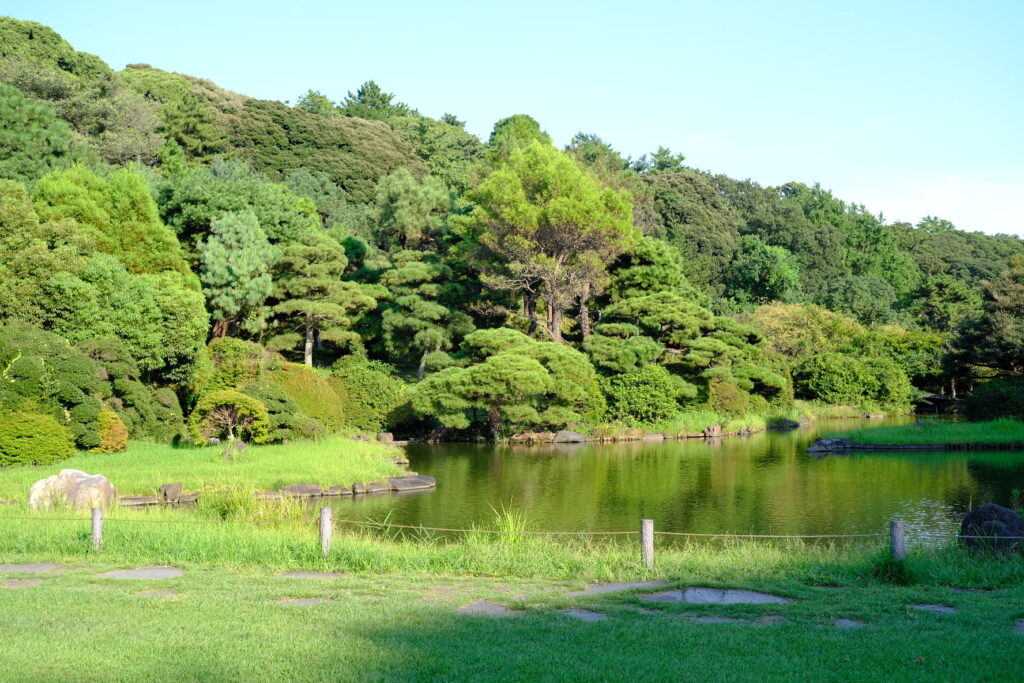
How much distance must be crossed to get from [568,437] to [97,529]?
20.6 metres

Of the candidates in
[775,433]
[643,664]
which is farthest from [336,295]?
[643,664]

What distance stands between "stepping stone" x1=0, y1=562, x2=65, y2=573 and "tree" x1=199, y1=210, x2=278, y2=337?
19.2m

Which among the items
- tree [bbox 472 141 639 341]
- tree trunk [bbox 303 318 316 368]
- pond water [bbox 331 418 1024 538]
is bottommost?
pond water [bbox 331 418 1024 538]

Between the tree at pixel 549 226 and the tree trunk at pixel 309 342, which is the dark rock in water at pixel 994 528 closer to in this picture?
the tree at pixel 549 226

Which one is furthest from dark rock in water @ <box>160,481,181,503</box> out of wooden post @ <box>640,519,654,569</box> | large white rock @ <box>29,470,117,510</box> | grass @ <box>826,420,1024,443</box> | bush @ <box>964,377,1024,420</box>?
bush @ <box>964,377,1024,420</box>

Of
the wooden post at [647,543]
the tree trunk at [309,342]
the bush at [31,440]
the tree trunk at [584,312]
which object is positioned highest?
the tree trunk at [584,312]

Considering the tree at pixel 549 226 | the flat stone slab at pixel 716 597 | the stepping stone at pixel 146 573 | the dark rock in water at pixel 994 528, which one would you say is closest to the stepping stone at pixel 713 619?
the flat stone slab at pixel 716 597

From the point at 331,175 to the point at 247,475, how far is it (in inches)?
1582

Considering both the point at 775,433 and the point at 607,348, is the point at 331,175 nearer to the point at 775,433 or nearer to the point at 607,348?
the point at 607,348

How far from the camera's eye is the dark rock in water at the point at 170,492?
15977mm

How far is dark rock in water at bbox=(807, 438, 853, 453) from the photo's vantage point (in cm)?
2631

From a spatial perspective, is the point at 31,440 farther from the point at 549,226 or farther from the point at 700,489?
the point at 549,226

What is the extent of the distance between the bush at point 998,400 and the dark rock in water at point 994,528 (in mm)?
20959

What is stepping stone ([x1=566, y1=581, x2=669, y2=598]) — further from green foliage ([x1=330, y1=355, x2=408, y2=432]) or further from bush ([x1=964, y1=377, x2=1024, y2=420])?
bush ([x1=964, y1=377, x2=1024, y2=420])
